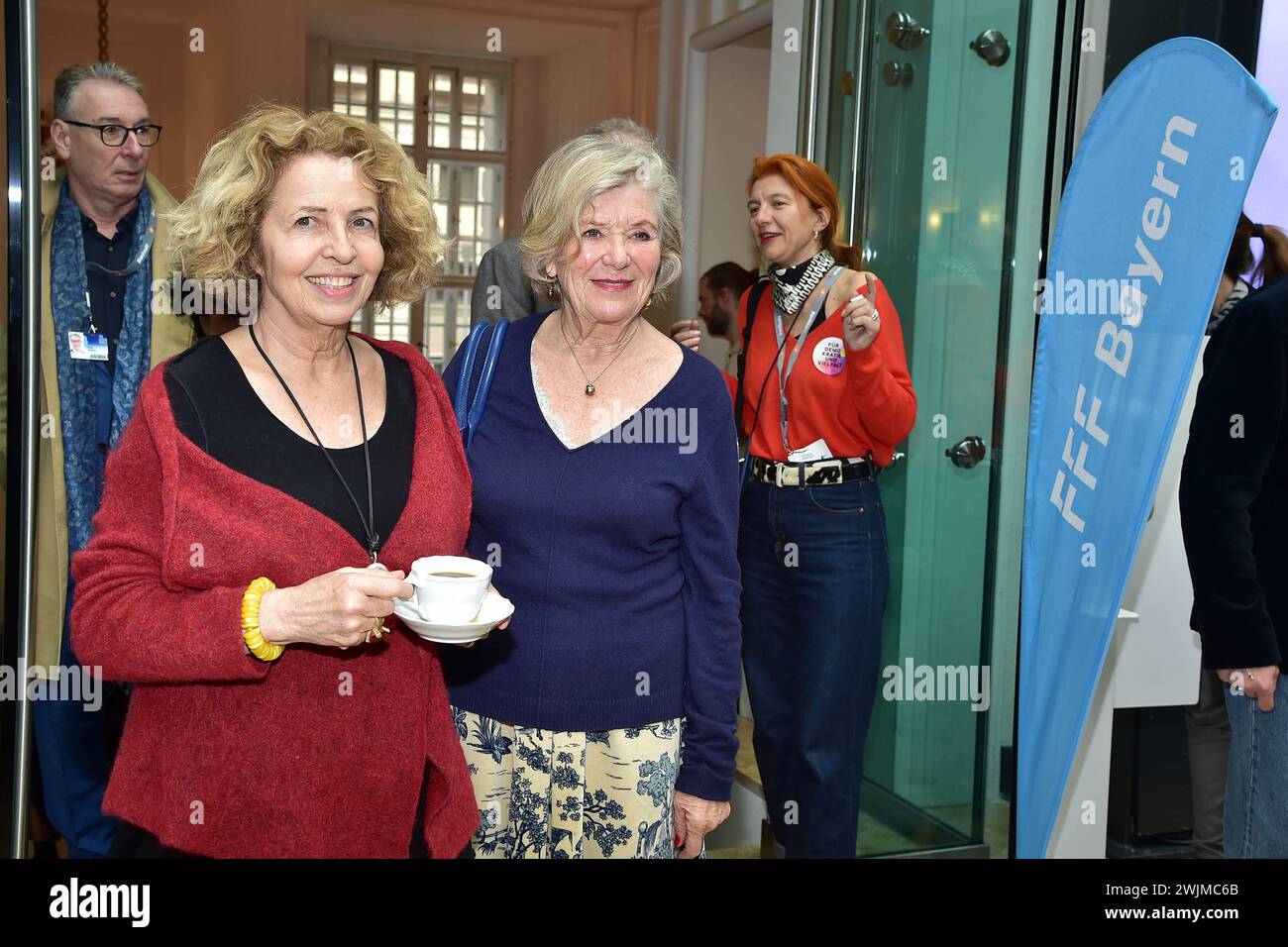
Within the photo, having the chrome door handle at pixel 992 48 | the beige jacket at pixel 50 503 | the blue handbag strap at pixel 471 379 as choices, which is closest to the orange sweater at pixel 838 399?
the chrome door handle at pixel 992 48

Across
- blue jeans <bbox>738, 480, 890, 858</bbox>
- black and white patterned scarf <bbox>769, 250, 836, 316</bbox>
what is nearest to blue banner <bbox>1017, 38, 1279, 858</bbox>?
blue jeans <bbox>738, 480, 890, 858</bbox>

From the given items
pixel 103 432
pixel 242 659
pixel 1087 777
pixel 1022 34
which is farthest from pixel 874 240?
pixel 242 659

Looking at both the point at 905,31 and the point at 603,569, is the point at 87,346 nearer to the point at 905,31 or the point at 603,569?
the point at 603,569

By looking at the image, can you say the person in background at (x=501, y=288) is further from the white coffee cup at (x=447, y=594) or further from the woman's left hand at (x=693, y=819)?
the white coffee cup at (x=447, y=594)

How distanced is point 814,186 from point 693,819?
5.65ft

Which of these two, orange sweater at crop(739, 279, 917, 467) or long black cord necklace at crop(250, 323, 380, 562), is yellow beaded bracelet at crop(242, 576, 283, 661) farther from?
orange sweater at crop(739, 279, 917, 467)

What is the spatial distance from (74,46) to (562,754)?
8371mm

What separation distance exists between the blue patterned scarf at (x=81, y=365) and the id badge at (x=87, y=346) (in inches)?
0.4

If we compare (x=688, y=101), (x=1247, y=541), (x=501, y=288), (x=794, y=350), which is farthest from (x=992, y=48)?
(x=688, y=101)

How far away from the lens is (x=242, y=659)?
4.41ft

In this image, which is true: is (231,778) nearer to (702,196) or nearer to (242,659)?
(242,659)

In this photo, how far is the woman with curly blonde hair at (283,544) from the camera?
1.37 m

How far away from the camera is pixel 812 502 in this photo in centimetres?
280

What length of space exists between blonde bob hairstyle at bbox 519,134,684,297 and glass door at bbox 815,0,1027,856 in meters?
1.64
